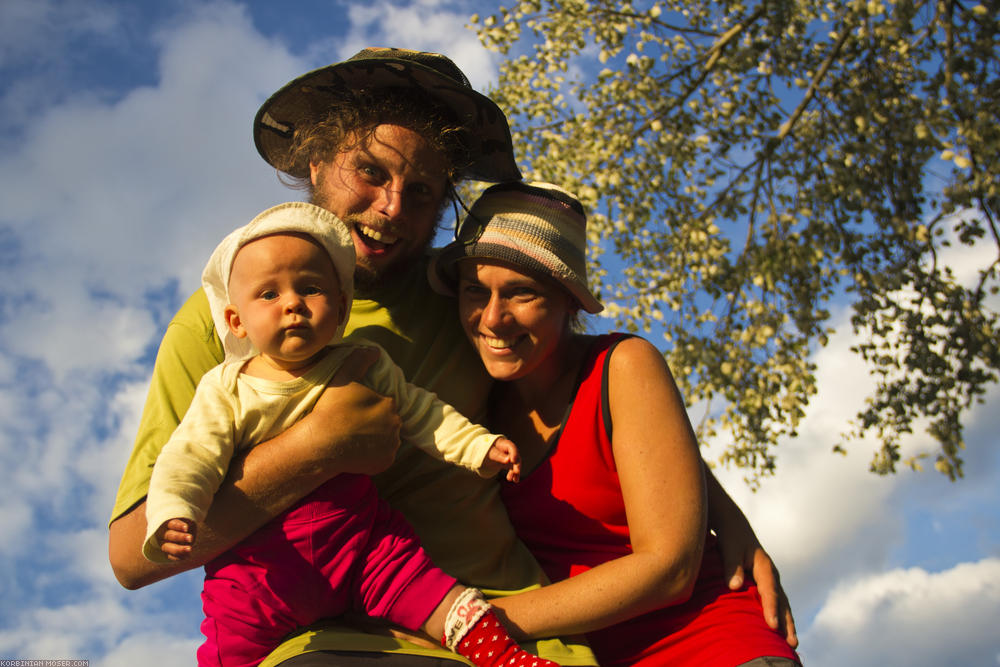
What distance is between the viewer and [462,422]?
2.35 meters

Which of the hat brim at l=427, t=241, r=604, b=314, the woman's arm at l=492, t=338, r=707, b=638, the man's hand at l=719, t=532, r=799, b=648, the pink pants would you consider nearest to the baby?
the pink pants

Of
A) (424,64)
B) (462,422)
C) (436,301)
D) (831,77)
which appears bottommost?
(462,422)

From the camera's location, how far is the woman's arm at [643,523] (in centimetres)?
229

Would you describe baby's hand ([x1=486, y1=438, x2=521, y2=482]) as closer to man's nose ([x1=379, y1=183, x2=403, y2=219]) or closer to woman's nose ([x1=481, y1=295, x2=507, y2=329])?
woman's nose ([x1=481, y1=295, x2=507, y2=329])

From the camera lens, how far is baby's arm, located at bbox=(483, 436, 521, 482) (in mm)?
2246

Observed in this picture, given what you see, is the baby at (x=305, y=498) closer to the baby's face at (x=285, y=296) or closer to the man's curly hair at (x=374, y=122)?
the baby's face at (x=285, y=296)

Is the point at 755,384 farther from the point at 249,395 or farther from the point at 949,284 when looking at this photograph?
the point at 249,395

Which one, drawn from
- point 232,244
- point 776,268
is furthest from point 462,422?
point 776,268

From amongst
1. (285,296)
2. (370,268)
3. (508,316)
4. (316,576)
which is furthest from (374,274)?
(316,576)

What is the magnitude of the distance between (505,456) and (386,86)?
4.33 feet

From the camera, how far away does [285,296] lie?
2.15 metres

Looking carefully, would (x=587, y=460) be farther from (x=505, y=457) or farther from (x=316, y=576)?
(x=316, y=576)

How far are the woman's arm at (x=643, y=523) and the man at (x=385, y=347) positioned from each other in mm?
102

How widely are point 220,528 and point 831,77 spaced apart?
7310mm
